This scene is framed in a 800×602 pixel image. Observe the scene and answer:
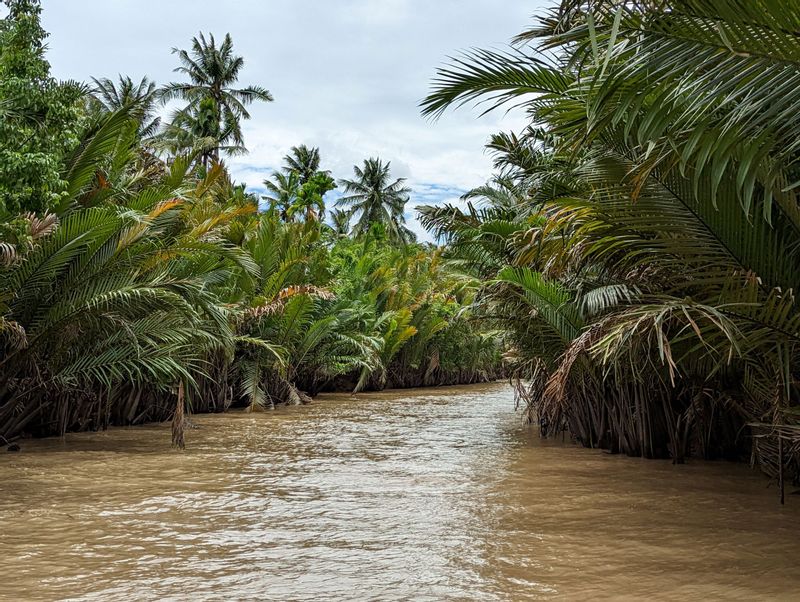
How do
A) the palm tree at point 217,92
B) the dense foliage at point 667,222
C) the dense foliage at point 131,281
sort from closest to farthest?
1. the dense foliage at point 667,222
2. the dense foliage at point 131,281
3. the palm tree at point 217,92

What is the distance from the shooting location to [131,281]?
9156 millimetres

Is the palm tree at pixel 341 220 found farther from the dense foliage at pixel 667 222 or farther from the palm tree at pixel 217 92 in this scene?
the dense foliage at pixel 667 222

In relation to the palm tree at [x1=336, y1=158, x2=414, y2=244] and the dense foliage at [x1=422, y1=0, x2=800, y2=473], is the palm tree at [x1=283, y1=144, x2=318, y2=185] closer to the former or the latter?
the palm tree at [x1=336, y1=158, x2=414, y2=244]

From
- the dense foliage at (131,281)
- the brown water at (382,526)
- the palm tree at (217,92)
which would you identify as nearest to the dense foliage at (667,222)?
the brown water at (382,526)

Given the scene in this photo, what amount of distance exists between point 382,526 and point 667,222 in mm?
2959

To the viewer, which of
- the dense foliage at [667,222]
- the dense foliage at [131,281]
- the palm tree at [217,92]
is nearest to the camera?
the dense foliage at [667,222]

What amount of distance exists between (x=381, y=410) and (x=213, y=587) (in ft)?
42.6

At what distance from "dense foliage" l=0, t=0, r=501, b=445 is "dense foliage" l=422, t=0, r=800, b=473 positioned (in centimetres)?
339

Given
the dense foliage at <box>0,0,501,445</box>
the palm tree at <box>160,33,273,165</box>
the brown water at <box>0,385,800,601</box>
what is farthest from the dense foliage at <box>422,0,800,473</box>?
the palm tree at <box>160,33,273,165</box>

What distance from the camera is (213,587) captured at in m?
3.95

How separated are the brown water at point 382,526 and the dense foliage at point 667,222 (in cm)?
78

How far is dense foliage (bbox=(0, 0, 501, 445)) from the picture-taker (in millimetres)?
6965

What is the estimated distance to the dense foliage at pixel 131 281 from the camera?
22.9ft

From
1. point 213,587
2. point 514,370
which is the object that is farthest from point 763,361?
point 514,370
